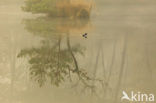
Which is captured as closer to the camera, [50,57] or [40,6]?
[50,57]

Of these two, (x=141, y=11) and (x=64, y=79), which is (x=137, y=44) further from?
(x=141, y=11)

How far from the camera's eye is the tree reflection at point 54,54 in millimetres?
1923

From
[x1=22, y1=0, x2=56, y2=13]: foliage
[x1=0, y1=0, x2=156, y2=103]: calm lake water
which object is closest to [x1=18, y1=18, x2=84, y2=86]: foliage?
[x1=0, y1=0, x2=156, y2=103]: calm lake water

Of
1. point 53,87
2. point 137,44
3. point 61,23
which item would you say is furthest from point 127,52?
point 61,23

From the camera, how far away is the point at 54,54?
88.7 inches

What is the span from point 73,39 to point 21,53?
0.57 metres
